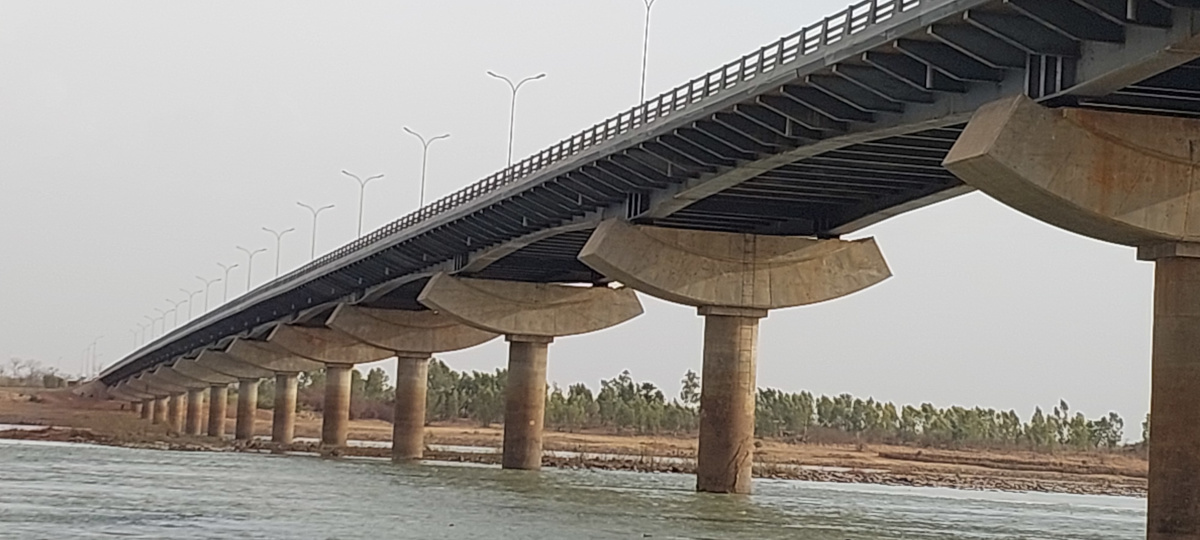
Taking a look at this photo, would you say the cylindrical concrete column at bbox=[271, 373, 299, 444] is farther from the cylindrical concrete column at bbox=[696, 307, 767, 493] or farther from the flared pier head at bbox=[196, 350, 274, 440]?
the cylindrical concrete column at bbox=[696, 307, 767, 493]

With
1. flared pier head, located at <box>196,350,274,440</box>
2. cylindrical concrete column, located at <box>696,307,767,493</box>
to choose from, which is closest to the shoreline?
cylindrical concrete column, located at <box>696,307,767,493</box>

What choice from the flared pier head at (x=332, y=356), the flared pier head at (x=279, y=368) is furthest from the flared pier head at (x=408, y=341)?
the flared pier head at (x=279, y=368)

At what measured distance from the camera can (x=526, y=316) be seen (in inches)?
3105

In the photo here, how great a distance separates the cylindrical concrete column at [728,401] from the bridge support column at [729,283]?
31 millimetres

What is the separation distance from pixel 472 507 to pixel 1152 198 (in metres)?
19.9

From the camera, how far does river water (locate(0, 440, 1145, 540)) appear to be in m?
36.6

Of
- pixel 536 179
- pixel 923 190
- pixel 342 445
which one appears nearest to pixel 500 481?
pixel 536 179

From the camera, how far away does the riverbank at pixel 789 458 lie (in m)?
87.0

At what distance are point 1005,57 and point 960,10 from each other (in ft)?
7.98

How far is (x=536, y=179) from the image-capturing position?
60.3 metres

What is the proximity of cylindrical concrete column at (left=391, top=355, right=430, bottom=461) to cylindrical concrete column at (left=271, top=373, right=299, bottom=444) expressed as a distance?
32.1 metres

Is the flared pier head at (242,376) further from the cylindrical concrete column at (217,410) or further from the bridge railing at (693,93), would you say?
the bridge railing at (693,93)

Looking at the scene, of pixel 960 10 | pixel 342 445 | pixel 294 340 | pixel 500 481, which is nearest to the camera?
pixel 960 10

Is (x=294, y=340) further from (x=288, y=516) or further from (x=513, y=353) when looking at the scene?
(x=288, y=516)
